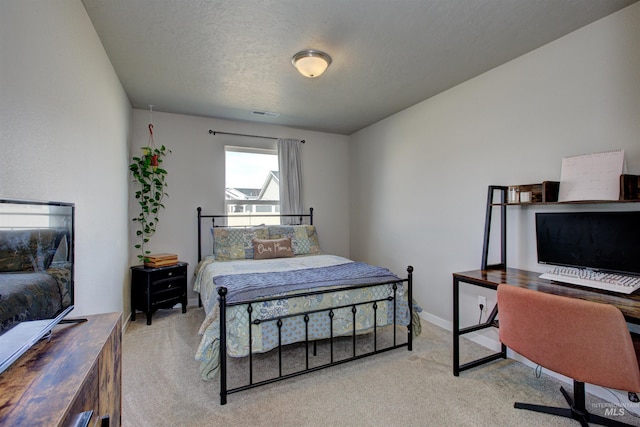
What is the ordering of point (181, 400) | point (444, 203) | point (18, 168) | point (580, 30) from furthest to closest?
point (444, 203), point (580, 30), point (181, 400), point (18, 168)

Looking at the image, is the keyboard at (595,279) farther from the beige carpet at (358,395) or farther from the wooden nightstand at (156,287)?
the wooden nightstand at (156,287)

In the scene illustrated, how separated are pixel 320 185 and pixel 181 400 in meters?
3.41

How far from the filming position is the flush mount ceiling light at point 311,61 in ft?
7.71

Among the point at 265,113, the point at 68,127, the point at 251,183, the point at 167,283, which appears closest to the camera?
the point at 68,127

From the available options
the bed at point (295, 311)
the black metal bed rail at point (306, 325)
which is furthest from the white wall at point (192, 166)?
the black metal bed rail at point (306, 325)

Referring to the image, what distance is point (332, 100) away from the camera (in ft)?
11.2

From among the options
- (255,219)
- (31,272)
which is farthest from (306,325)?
(255,219)

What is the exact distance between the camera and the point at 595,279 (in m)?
1.83

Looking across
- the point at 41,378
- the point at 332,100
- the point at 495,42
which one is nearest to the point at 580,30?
the point at 495,42

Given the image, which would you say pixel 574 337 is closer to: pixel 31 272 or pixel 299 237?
pixel 31 272

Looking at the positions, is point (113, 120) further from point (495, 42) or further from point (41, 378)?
point (495, 42)

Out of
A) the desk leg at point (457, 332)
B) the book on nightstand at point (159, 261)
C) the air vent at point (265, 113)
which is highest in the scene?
the air vent at point (265, 113)

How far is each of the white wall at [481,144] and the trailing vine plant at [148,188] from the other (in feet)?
9.26

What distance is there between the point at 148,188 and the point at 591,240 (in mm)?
4255
